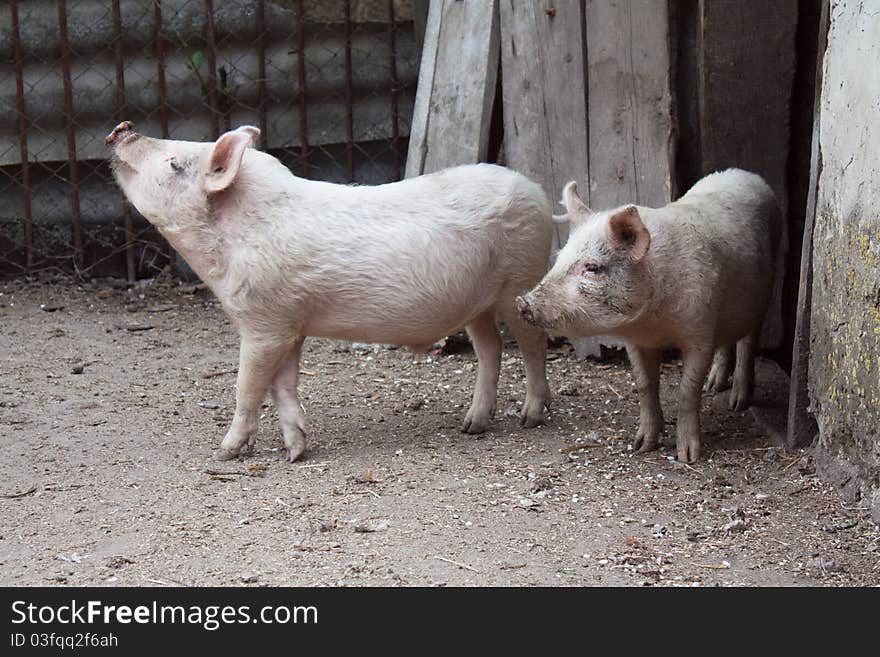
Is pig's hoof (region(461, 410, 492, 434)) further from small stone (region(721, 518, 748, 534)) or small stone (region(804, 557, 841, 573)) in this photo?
small stone (region(804, 557, 841, 573))

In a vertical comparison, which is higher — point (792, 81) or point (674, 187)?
point (792, 81)

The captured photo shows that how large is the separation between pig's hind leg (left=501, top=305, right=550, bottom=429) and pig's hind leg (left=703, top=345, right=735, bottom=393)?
3.54 ft

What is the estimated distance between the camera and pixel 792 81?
6.15 m

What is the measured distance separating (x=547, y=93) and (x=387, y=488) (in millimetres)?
2667

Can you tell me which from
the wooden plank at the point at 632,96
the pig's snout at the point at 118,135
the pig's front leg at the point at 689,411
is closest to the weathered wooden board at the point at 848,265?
the pig's front leg at the point at 689,411

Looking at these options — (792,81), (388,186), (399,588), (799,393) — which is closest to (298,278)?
(388,186)

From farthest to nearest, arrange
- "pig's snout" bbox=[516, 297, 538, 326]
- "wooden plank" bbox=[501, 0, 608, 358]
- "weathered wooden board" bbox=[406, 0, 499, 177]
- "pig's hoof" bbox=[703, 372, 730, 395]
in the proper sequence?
"weathered wooden board" bbox=[406, 0, 499, 177] < "wooden plank" bbox=[501, 0, 608, 358] < "pig's hoof" bbox=[703, 372, 730, 395] < "pig's snout" bbox=[516, 297, 538, 326]

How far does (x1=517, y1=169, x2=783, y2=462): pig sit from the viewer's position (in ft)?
15.5

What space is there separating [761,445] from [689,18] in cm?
254

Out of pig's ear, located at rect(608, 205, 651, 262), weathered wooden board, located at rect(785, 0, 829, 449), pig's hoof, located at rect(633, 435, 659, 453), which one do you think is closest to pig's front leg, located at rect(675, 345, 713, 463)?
pig's hoof, located at rect(633, 435, 659, 453)

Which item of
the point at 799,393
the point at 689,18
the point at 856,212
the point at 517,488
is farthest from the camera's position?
the point at 689,18

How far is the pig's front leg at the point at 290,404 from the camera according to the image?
16.7ft

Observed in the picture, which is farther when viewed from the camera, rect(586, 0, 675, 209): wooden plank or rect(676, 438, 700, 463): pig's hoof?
rect(586, 0, 675, 209): wooden plank

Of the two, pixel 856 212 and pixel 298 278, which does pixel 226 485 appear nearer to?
pixel 298 278
